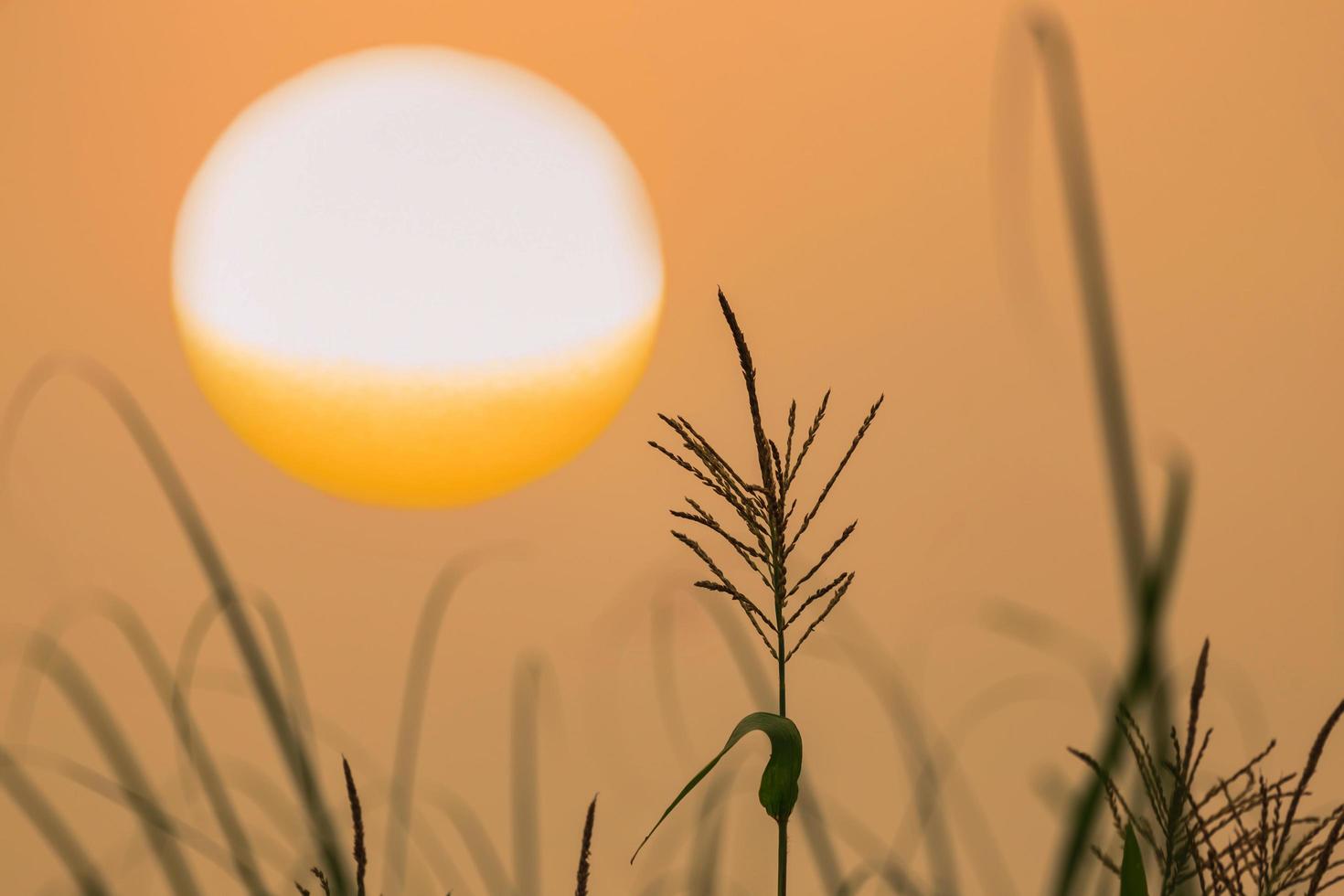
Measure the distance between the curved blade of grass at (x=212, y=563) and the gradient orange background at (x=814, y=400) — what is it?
2 centimetres

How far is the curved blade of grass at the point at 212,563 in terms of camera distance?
1.45ft

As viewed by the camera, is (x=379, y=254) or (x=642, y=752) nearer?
(x=642, y=752)

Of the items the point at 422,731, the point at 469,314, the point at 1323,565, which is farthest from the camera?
the point at 469,314

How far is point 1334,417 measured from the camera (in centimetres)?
87

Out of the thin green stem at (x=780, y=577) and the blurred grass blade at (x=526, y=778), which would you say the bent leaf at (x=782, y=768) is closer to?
the thin green stem at (x=780, y=577)

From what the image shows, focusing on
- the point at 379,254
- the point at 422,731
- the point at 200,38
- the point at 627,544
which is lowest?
the point at 422,731

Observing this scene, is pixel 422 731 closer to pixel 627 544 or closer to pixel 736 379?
pixel 627 544

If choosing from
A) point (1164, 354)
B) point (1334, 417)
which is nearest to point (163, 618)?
point (1164, 354)

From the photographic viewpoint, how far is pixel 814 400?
2.96 ft

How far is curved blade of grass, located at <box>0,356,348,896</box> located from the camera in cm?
44

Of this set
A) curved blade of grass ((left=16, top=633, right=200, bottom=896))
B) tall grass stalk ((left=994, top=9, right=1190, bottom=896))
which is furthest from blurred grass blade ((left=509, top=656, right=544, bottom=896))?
tall grass stalk ((left=994, top=9, right=1190, bottom=896))

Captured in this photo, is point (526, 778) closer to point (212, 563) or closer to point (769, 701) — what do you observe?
point (769, 701)

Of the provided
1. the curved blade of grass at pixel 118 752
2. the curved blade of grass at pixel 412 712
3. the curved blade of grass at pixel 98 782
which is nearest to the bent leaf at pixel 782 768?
the curved blade of grass at pixel 118 752

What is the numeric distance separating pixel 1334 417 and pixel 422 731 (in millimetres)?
849
